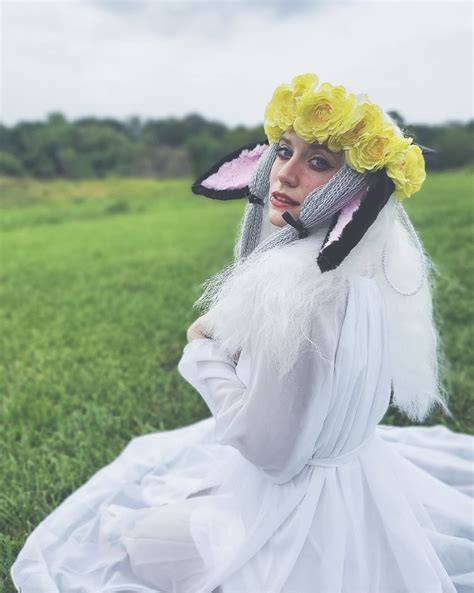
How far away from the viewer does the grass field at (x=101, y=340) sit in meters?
2.65

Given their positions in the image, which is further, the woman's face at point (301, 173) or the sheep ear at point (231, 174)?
the sheep ear at point (231, 174)

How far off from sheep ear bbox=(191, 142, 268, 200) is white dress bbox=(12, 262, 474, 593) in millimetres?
461

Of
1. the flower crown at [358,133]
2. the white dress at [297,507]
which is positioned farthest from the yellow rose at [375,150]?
the white dress at [297,507]

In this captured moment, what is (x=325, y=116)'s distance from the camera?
4.71 ft

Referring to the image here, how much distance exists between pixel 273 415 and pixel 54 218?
11.0 metres

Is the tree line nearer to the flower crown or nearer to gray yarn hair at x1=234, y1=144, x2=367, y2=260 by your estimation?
gray yarn hair at x1=234, y1=144, x2=367, y2=260

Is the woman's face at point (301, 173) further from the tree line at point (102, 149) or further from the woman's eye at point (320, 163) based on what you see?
the tree line at point (102, 149)

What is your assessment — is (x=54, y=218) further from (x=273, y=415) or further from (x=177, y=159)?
(x=177, y=159)

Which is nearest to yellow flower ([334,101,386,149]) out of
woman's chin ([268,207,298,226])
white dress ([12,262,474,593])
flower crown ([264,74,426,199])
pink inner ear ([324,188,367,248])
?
flower crown ([264,74,426,199])

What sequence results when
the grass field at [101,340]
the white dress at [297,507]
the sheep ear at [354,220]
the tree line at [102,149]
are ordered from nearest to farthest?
the sheep ear at [354,220]
the white dress at [297,507]
the grass field at [101,340]
the tree line at [102,149]

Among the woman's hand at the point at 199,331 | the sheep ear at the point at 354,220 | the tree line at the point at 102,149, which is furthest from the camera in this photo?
the tree line at the point at 102,149

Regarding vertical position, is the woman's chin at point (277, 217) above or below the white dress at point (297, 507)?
above

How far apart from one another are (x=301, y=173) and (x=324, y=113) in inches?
6.2

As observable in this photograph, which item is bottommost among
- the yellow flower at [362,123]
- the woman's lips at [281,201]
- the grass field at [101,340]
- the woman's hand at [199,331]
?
the grass field at [101,340]
